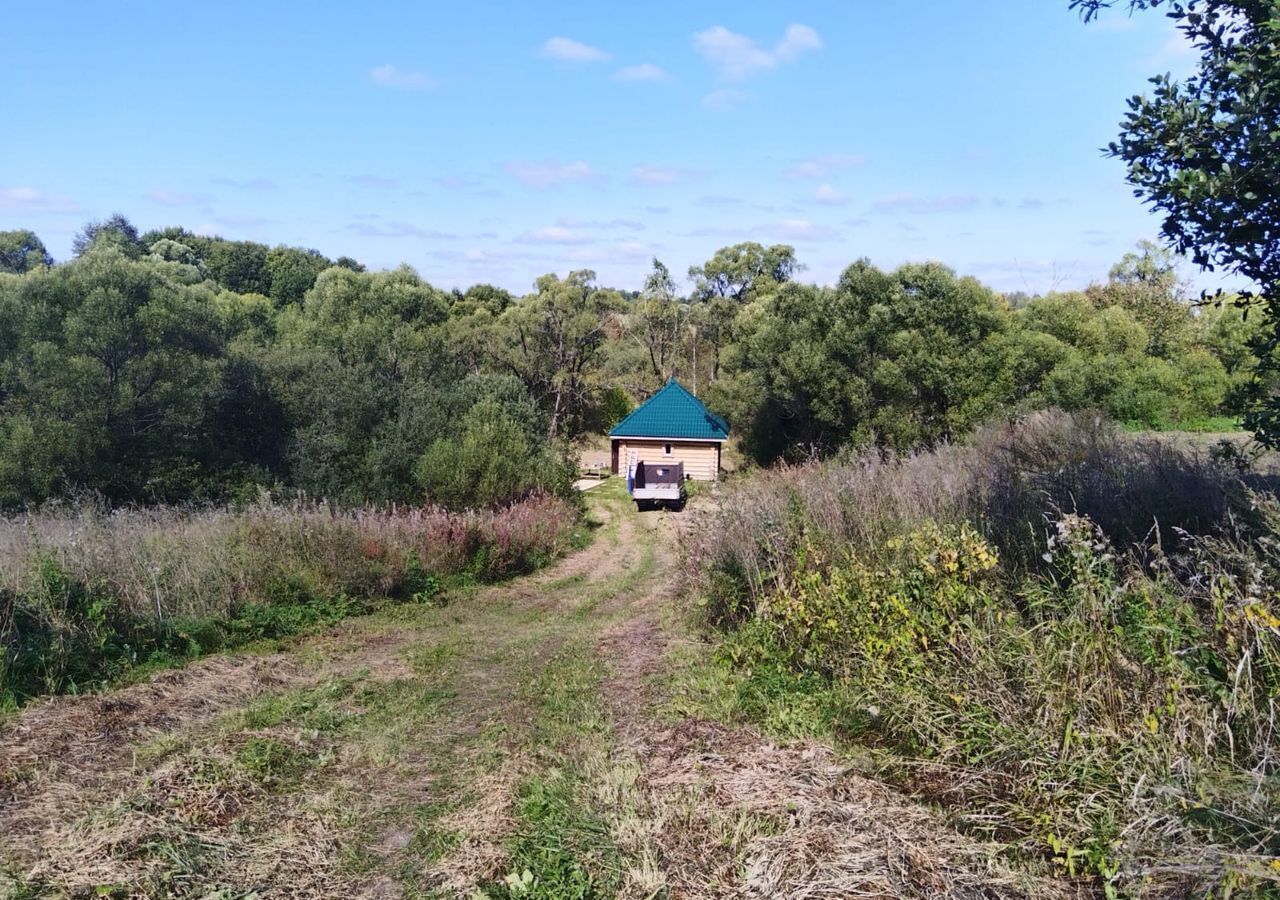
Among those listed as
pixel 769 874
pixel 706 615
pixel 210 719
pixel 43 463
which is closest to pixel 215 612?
pixel 210 719

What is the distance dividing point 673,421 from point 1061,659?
27188 millimetres

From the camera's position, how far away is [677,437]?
101 feet

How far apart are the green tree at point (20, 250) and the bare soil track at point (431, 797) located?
194 feet

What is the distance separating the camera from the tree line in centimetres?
2088

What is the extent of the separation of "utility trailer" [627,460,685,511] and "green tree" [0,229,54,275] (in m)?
47.6

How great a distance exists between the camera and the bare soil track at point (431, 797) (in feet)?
12.0

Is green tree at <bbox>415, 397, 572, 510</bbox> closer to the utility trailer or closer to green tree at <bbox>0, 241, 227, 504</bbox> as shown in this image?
the utility trailer

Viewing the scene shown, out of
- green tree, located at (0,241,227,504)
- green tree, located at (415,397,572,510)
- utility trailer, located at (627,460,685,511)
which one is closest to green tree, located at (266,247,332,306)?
green tree, located at (0,241,227,504)

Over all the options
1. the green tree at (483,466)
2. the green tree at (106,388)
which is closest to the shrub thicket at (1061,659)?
the green tree at (483,466)

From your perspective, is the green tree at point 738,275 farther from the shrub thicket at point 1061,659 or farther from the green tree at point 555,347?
the shrub thicket at point 1061,659

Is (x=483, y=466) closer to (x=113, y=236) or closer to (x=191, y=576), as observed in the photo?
(x=191, y=576)

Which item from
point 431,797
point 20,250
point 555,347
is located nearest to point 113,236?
point 20,250

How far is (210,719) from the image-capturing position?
19.9 feet

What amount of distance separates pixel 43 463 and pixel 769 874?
24.5 meters
